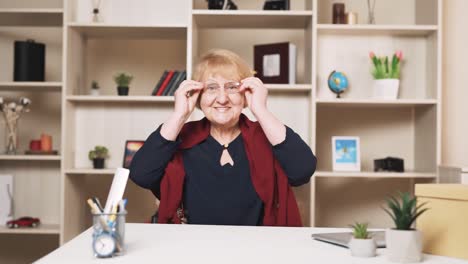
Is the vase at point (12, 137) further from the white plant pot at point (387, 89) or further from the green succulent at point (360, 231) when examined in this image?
the green succulent at point (360, 231)

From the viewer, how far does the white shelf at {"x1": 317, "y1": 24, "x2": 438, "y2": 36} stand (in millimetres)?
3488

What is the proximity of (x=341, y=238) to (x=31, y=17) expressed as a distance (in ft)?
9.19

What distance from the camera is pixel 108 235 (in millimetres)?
1360

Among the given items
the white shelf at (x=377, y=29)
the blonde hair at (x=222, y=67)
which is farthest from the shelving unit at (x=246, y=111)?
the blonde hair at (x=222, y=67)

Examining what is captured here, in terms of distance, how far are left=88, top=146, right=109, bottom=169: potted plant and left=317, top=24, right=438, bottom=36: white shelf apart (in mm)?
1469

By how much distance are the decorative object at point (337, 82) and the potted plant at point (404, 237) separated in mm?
2255

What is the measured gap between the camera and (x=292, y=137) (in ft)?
7.03

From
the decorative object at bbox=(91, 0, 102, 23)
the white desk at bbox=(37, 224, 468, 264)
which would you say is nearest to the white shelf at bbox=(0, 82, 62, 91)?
the decorative object at bbox=(91, 0, 102, 23)

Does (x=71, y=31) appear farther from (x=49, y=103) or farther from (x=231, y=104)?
(x=231, y=104)

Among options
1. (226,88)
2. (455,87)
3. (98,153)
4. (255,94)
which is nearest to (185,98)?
(226,88)

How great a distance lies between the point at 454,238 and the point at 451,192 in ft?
0.35

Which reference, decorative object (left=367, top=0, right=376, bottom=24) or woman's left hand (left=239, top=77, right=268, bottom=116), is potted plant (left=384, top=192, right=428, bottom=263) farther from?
decorative object (left=367, top=0, right=376, bottom=24)

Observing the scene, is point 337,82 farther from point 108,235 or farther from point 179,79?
point 108,235

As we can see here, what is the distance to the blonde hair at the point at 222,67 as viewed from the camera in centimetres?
226
